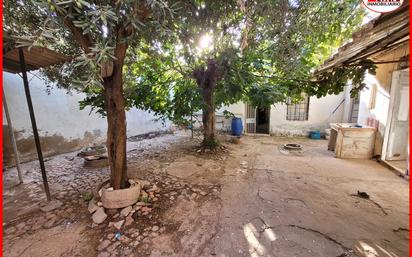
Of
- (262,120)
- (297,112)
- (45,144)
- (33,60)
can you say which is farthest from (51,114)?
(262,120)

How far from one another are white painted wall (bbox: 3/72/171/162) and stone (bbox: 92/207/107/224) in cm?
388

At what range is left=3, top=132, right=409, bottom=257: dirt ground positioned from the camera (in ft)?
6.72

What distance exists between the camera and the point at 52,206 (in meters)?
2.76

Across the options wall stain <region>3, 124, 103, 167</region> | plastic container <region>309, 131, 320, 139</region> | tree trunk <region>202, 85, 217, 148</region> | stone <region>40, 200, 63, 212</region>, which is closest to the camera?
stone <region>40, 200, 63, 212</region>

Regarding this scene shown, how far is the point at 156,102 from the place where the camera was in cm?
498

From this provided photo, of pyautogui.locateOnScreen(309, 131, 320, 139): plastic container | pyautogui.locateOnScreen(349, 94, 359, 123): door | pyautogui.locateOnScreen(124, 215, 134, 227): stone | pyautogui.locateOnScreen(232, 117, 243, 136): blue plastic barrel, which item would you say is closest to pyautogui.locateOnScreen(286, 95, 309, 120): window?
pyautogui.locateOnScreen(309, 131, 320, 139): plastic container

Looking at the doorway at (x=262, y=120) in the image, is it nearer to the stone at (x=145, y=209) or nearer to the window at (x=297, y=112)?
the window at (x=297, y=112)

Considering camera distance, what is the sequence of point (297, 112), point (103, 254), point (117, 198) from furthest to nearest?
point (297, 112) < point (117, 198) < point (103, 254)

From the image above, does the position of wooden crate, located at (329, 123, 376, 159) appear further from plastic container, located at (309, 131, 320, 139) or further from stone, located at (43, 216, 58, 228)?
stone, located at (43, 216, 58, 228)

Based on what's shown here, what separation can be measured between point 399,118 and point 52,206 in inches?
275

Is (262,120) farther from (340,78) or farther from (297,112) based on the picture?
(340,78)

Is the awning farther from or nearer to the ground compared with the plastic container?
farther from the ground

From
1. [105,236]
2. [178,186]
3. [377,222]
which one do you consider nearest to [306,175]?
[377,222]

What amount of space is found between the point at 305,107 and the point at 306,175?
5331mm
